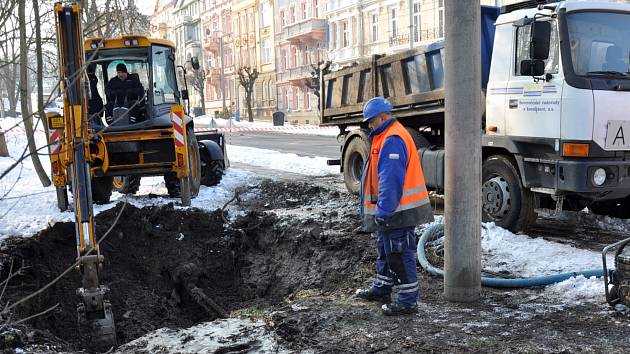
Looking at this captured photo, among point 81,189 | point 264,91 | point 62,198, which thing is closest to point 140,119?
point 62,198

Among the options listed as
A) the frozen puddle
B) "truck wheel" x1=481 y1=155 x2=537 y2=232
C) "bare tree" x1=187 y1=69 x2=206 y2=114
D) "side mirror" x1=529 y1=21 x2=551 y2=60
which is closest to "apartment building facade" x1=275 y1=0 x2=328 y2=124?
"bare tree" x1=187 y1=69 x2=206 y2=114

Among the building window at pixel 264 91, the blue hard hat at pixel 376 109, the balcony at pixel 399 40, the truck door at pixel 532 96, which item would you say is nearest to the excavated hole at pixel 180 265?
the blue hard hat at pixel 376 109

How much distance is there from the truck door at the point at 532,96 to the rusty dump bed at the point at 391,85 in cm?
154

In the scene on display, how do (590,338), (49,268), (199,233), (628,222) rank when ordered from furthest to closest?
(199,233) < (628,222) < (49,268) < (590,338)

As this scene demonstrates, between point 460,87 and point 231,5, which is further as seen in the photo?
point 231,5

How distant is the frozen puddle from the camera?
14.6 feet

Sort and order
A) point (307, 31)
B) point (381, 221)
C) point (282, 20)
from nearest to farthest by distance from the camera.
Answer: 1. point (381, 221)
2. point (307, 31)
3. point (282, 20)

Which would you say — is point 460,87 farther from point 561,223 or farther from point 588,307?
point 561,223

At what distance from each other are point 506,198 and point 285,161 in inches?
413

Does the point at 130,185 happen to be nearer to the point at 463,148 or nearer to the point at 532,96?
the point at 532,96

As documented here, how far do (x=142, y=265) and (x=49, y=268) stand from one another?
1156mm

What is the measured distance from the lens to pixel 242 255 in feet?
27.7

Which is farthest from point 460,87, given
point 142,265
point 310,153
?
point 310,153

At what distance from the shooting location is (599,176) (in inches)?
255
